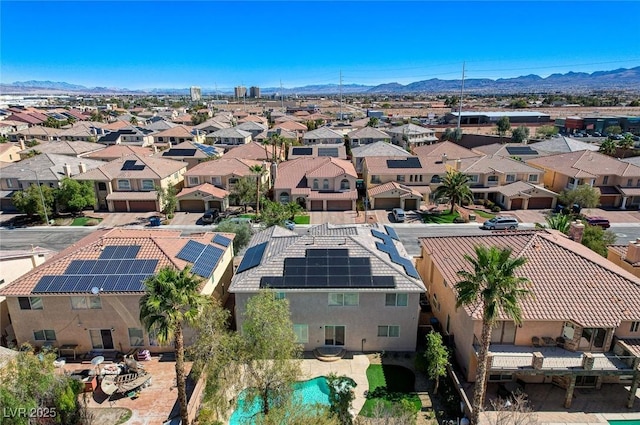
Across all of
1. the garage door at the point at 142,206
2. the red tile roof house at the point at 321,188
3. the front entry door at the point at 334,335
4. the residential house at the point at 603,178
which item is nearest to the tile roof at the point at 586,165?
the residential house at the point at 603,178

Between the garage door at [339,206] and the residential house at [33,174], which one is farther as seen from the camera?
the garage door at [339,206]

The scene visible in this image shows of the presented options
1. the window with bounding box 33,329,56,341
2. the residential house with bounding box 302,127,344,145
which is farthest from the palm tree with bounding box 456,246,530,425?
the residential house with bounding box 302,127,344,145

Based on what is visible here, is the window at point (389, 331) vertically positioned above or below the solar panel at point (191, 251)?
below

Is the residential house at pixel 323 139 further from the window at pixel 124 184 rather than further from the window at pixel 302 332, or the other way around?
the window at pixel 302 332

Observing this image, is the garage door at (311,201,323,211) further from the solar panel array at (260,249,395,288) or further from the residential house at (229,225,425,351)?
the solar panel array at (260,249,395,288)

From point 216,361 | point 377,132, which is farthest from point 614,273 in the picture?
point 377,132
